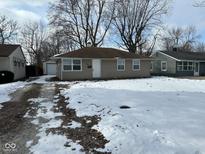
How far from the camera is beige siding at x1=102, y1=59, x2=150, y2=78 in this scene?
920 inches

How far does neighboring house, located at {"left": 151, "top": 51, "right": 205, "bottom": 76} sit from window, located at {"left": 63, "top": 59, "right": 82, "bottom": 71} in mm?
11690

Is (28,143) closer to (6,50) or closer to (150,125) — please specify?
(150,125)

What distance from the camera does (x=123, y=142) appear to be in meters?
4.93

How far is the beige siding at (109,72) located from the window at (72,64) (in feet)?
1.01

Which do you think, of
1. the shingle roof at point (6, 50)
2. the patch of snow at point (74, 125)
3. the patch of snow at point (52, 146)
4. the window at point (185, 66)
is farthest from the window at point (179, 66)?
the patch of snow at point (52, 146)

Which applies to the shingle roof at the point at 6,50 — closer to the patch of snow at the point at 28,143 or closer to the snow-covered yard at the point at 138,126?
the snow-covered yard at the point at 138,126

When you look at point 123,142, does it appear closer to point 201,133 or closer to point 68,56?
point 201,133

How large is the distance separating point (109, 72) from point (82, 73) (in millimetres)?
2999

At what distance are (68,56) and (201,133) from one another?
1771 cm

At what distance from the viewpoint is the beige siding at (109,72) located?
869 inches

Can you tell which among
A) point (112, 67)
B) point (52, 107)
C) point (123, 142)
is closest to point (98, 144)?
point (123, 142)

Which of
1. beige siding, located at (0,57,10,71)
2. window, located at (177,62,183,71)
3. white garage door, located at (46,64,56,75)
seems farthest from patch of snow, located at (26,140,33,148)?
white garage door, located at (46,64,56,75)

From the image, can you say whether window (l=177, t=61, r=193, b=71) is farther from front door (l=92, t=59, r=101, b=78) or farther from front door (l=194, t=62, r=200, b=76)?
front door (l=92, t=59, r=101, b=78)

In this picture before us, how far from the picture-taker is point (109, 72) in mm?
23500
